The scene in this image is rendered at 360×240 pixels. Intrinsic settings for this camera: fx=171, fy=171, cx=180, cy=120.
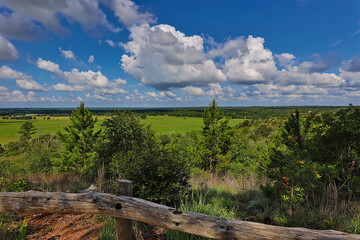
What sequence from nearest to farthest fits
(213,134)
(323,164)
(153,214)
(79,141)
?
(153,214) < (323,164) < (213,134) < (79,141)

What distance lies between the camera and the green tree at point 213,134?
17.9m

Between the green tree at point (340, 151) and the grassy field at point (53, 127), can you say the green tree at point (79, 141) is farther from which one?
the green tree at point (340, 151)

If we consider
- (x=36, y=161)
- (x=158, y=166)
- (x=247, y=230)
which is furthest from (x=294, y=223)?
(x=36, y=161)

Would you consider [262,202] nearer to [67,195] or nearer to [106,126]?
[67,195]

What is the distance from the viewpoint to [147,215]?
2131 millimetres

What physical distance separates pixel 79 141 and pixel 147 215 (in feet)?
66.5

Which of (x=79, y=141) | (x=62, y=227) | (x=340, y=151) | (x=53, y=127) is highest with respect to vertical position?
(x=340, y=151)

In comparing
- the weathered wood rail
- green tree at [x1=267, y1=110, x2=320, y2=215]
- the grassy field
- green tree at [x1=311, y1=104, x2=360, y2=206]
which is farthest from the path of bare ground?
the grassy field

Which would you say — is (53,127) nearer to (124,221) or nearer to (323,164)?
(124,221)

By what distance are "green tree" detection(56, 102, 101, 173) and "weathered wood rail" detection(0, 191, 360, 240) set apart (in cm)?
1736

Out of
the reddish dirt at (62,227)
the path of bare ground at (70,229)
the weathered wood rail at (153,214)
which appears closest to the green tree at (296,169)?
the weathered wood rail at (153,214)

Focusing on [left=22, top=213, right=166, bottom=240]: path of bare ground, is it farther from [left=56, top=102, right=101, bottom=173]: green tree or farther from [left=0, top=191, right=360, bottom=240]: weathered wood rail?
[left=56, top=102, right=101, bottom=173]: green tree

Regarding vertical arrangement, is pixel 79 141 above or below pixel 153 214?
below

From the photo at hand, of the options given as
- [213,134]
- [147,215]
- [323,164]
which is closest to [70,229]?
[147,215]
